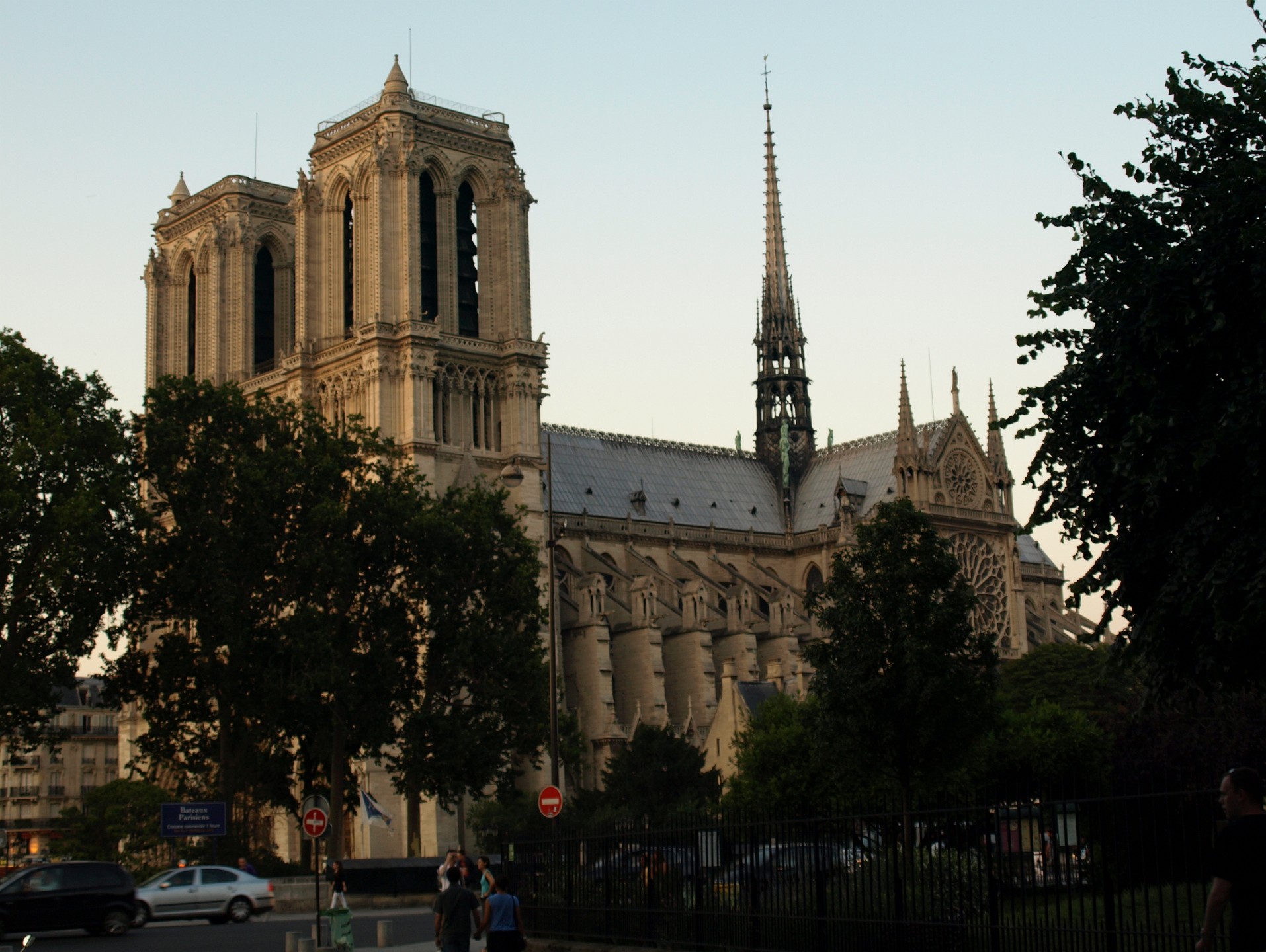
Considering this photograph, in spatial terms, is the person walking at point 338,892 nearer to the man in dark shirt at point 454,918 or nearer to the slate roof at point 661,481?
the man in dark shirt at point 454,918

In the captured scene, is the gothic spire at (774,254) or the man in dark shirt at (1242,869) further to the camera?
the gothic spire at (774,254)

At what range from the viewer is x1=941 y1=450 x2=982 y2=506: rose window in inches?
3469

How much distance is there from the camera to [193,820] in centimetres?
3897

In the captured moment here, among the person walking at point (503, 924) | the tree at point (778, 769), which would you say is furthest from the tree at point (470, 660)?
the person walking at point (503, 924)

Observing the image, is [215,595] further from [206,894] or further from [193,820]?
[206,894]

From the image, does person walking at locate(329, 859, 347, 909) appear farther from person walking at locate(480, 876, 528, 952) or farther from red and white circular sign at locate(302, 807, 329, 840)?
person walking at locate(480, 876, 528, 952)

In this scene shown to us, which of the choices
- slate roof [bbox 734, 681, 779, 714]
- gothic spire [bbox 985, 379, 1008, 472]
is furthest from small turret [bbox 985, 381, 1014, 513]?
slate roof [bbox 734, 681, 779, 714]

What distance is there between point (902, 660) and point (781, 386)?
65080 mm

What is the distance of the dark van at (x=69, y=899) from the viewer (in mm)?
30719

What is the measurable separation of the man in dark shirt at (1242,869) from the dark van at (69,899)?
78.7ft

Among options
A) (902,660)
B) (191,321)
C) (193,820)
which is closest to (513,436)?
(191,321)

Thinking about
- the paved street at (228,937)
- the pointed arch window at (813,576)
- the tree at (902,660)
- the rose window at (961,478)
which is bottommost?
the paved street at (228,937)

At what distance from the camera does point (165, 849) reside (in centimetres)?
6538

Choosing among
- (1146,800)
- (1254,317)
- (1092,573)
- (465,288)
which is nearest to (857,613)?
(1092,573)
